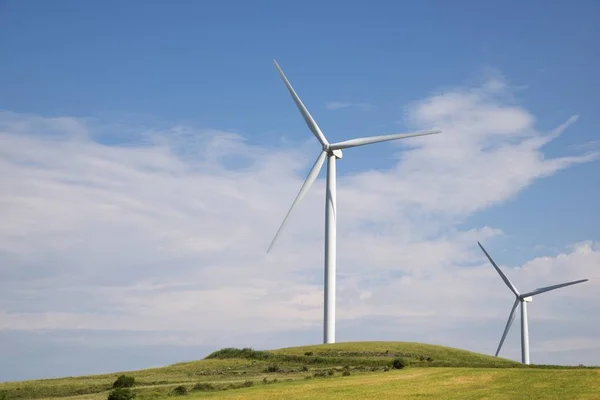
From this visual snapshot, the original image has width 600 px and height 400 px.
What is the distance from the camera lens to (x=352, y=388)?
63312mm

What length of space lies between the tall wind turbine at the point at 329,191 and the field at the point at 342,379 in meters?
5.95

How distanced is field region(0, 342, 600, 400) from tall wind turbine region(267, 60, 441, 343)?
5.95m

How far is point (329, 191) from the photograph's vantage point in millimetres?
110938

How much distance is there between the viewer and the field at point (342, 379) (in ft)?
199

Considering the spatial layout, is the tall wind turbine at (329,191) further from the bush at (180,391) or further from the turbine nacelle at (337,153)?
the bush at (180,391)

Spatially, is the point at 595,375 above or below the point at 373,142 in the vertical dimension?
below

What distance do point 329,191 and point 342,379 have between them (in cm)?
4480

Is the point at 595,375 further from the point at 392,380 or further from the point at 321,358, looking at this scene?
the point at 321,358

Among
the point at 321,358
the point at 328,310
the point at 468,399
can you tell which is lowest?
the point at 468,399

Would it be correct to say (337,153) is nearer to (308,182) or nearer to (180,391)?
(308,182)

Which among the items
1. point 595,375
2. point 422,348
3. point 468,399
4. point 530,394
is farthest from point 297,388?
point 422,348

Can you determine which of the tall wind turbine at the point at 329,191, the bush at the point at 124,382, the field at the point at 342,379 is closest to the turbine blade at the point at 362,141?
the tall wind turbine at the point at 329,191

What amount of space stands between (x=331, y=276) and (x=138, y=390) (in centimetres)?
4446

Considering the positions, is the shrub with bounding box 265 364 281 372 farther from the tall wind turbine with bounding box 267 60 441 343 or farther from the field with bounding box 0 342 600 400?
the tall wind turbine with bounding box 267 60 441 343
